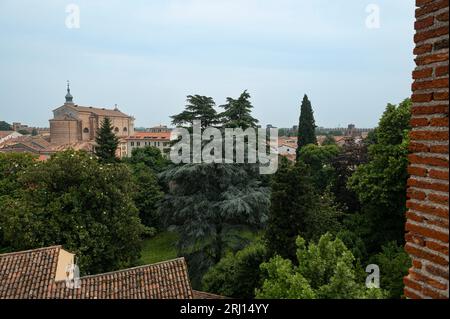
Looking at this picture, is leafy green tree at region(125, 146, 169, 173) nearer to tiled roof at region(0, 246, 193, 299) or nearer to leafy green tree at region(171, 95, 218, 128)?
leafy green tree at region(171, 95, 218, 128)

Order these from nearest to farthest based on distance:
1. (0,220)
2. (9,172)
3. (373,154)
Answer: (0,220)
(373,154)
(9,172)

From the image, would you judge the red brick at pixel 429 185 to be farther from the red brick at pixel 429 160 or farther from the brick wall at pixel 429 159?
the red brick at pixel 429 160

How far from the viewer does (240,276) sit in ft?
46.2

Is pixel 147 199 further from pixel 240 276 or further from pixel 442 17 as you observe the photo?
pixel 442 17

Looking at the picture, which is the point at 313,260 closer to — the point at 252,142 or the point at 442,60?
the point at 442,60

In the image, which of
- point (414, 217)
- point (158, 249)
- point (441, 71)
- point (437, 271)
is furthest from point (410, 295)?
point (158, 249)

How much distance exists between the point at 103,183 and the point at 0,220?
15.9 ft

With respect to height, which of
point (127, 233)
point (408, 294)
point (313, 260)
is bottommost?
point (127, 233)
